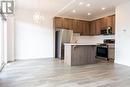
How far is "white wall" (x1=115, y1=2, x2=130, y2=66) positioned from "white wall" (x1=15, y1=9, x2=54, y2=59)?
3.94m

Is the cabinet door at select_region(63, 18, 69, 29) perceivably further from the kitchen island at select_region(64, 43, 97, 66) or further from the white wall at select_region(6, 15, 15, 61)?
the white wall at select_region(6, 15, 15, 61)

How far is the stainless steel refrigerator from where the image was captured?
747cm

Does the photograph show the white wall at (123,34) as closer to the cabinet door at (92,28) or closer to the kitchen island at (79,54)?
the kitchen island at (79,54)

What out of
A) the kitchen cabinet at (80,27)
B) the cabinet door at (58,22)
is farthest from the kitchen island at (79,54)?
the kitchen cabinet at (80,27)

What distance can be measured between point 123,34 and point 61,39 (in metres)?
3.46

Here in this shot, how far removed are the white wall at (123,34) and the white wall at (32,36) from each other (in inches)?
155

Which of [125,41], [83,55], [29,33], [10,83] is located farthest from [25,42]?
[125,41]

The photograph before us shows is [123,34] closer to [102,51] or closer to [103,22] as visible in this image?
[102,51]

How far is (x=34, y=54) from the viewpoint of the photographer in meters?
7.33

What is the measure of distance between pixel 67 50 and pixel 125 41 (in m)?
2.77

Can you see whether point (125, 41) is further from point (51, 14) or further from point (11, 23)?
point (11, 23)

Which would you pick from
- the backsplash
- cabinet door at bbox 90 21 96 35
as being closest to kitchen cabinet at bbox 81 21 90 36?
cabinet door at bbox 90 21 96 35

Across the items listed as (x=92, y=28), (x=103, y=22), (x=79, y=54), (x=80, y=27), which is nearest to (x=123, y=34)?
(x=103, y=22)

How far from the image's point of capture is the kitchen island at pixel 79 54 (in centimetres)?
567
